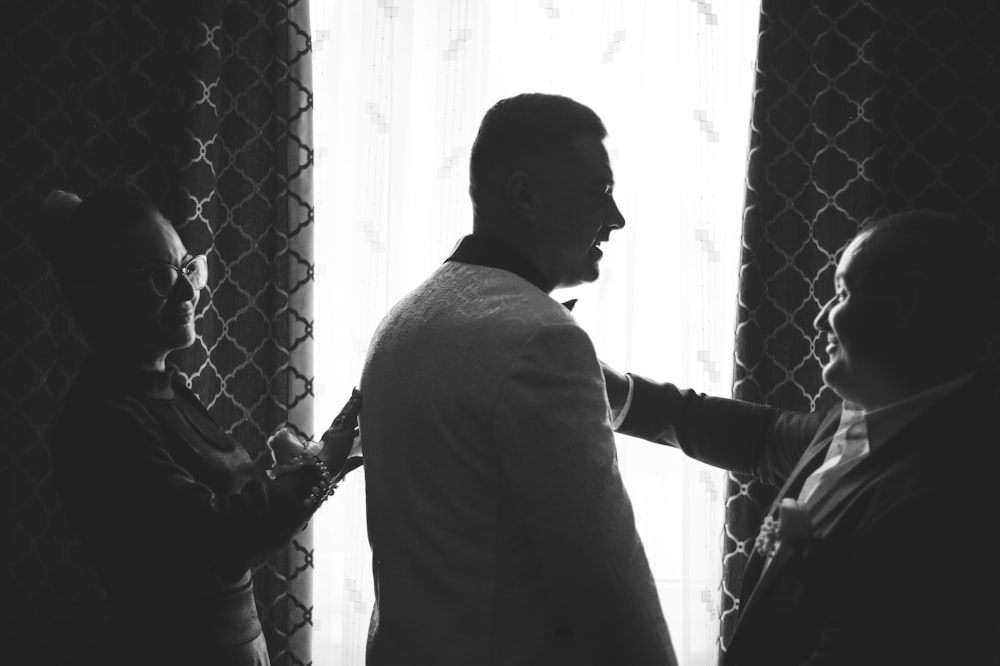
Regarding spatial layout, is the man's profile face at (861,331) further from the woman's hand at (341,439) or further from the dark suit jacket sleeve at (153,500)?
the dark suit jacket sleeve at (153,500)

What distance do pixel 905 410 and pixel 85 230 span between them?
1.31 meters

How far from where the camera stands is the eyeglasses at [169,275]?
4.87 ft

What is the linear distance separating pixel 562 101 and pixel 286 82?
1236mm

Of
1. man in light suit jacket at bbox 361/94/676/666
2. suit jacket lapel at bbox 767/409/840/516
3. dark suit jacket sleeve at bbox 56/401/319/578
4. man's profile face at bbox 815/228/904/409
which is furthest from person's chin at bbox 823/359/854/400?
dark suit jacket sleeve at bbox 56/401/319/578

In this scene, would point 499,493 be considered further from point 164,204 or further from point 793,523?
point 164,204

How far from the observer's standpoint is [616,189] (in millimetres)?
2322

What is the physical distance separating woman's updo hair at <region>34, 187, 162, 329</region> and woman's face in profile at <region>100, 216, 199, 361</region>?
0.02 meters

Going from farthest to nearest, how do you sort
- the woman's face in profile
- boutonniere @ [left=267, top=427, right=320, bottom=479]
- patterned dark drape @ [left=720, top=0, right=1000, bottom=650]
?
patterned dark drape @ [left=720, top=0, right=1000, bottom=650], boutonniere @ [left=267, top=427, right=320, bottom=479], the woman's face in profile

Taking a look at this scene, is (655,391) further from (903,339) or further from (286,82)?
(286,82)

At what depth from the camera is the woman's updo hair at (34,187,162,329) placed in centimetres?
146

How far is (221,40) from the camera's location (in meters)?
2.37

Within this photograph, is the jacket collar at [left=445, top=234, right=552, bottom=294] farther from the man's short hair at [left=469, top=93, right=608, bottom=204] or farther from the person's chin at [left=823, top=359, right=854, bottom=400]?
the person's chin at [left=823, top=359, right=854, bottom=400]


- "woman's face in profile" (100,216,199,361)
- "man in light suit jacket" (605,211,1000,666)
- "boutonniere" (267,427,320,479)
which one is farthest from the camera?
→ "boutonniere" (267,427,320,479)

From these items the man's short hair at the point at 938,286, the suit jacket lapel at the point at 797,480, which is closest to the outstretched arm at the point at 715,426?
the suit jacket lapel at the point at 797,480
